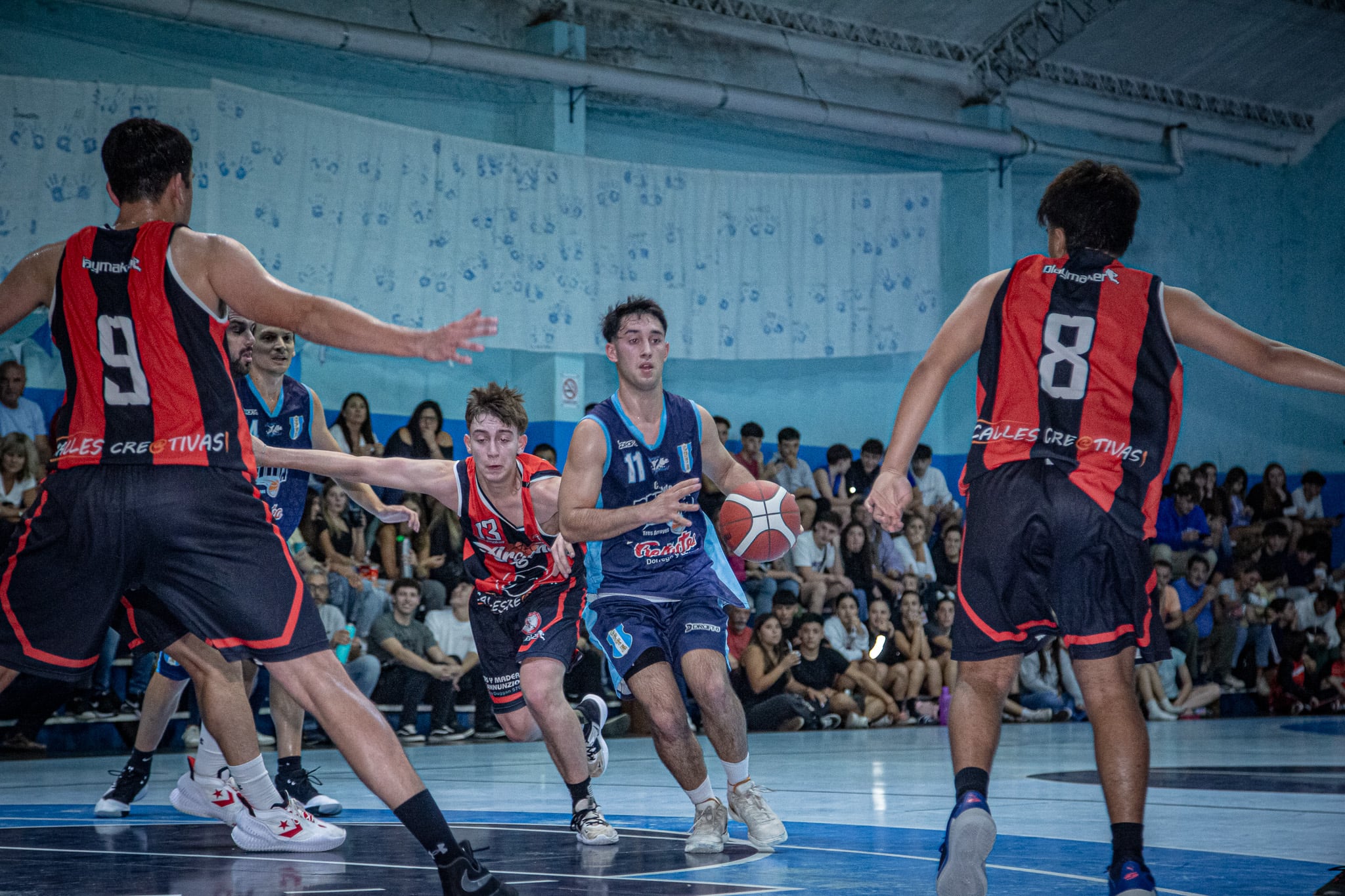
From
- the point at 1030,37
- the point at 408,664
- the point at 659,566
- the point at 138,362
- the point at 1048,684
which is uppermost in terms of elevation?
the point at 1030,37

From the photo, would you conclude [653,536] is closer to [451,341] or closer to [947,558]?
[451,341]

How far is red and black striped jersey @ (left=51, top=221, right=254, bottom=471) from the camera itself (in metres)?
3.66

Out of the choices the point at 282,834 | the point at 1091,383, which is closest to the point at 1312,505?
the point at 1091,383

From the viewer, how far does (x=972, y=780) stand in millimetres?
3582

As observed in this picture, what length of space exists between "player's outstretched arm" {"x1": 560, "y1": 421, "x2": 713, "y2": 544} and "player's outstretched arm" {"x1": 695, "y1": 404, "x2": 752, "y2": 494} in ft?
1.22

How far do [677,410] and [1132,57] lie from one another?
14.4 meters

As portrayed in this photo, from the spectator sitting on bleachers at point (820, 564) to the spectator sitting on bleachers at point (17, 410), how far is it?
6479mm

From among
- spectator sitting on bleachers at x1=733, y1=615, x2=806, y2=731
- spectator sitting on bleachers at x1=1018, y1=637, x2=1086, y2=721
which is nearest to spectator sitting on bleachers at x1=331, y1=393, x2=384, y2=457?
spectator sitting on bleachers at x1=733, y1=615, x2=806, y2=731

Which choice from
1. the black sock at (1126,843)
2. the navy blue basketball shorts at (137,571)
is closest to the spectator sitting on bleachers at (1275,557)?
the black sock at (1126,843)

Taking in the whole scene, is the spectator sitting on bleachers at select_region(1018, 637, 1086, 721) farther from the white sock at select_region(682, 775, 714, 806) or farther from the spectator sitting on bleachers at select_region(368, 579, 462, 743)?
the white sock at select_region(682, 775, 714, 806)

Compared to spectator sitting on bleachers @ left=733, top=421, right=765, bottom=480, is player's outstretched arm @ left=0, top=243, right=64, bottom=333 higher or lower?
higher

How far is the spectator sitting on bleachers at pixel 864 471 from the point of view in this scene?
14453 millimetres

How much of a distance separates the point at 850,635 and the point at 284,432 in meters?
7.59

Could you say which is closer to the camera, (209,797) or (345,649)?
(209,797)
